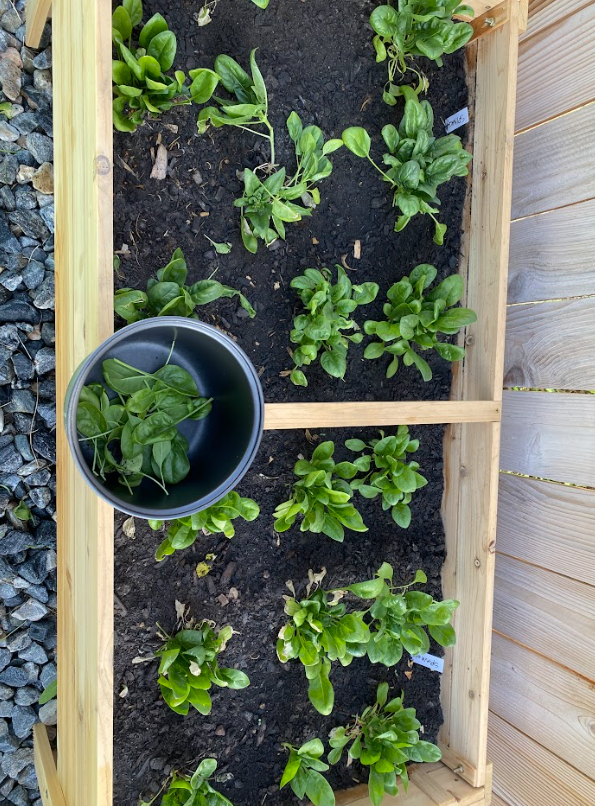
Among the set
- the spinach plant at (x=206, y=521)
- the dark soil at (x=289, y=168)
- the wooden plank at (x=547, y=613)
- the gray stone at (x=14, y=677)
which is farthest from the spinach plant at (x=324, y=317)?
the gray stone at (x=14, y=677)

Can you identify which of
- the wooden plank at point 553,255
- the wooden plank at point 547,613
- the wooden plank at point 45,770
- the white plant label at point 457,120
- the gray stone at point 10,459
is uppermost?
the white plant label at point 457,120

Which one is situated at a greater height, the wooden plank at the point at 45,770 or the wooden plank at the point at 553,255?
the wooden plank at the point at 553,255

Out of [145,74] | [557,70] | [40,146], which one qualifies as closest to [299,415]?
[145,74]

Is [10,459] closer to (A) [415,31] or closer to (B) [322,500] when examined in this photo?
(B) [322,500]

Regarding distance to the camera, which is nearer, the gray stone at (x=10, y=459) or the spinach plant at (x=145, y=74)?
the spinach plant at (x=145, y=74)

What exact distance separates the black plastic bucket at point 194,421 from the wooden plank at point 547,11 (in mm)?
1119

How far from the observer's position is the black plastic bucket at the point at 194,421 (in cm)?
83

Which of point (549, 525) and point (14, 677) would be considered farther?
point (549, 525)

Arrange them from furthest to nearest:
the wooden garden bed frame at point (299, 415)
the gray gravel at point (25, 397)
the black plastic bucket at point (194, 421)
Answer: the gray gravel at point (25, 397)
the wooden garden bed frame at point (299, 415)
the black plastic bucket at point (194, 421)

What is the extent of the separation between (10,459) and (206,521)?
51 centimetres

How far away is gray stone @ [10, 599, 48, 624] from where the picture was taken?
1301 millimetres

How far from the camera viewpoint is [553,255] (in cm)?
141

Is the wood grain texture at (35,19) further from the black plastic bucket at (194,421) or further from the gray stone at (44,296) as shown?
the black plastic bucket at (194,421)

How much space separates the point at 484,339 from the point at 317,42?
26.4 inches
